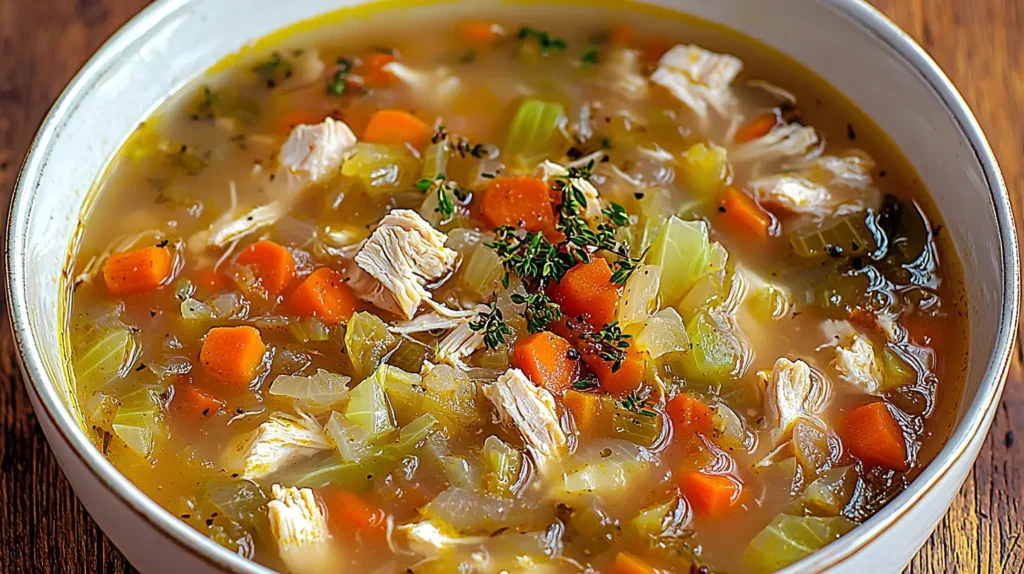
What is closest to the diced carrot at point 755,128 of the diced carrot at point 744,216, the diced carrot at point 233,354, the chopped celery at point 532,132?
the diced carrot at point 744,216

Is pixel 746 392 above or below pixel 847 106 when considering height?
below

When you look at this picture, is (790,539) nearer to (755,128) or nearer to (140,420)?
(755,128)

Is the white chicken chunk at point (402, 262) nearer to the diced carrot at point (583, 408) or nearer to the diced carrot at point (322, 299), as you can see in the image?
the diced carrot at point (322, 299)

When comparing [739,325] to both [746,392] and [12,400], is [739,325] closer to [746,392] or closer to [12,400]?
[746,392]

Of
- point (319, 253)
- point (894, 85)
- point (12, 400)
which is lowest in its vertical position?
point (12, 400)

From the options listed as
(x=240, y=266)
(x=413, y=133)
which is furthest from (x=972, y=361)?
(x=240, y=266)

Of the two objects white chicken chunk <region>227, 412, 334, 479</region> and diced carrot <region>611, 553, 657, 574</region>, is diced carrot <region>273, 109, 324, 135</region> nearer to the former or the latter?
white chicken chunk <region>227, 412, 334, 479</region>

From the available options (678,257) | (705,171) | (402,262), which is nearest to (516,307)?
(402,262)
